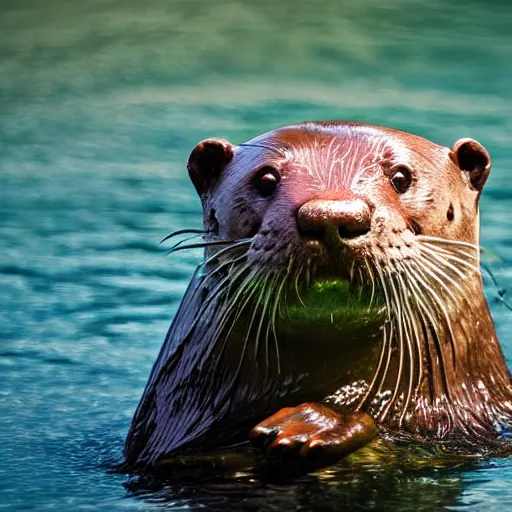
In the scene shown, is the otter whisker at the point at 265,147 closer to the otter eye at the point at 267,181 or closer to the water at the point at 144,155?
the otter eye at the point at 267,181

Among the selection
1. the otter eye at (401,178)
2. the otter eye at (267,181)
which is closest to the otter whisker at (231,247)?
the otter eye at (267,181)

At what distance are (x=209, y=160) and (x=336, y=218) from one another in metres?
1.05

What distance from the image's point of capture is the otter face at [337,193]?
16.3 ft

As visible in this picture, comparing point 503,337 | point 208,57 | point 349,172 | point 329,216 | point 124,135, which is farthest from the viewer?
point 208,57

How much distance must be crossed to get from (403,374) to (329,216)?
849mm

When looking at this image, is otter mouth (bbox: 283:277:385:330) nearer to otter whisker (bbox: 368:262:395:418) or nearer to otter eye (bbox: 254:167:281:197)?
otter whisker (bbox: 368:262:395:418)

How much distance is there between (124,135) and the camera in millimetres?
11945

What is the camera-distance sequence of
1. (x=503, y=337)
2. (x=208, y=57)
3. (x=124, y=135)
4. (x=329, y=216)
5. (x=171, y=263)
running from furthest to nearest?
(x=208, y=57) < (x=124, y=135) < (x=171, y=263) < (x=503, y=337) < (x=329, y=216)

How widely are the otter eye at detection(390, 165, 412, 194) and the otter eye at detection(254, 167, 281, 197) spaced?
0.40 meters

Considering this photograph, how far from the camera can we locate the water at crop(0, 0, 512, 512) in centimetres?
567

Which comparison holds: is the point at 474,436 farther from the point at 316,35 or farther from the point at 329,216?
the point at 316,35

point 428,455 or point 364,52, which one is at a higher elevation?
point 364,52

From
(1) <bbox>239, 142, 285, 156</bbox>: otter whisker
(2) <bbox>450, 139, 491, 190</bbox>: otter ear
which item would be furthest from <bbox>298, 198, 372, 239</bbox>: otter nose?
(2) <bbox>450, 139, 491, 190</bbox>: otter ear

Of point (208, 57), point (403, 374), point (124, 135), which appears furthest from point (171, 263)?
point (403, 374)
